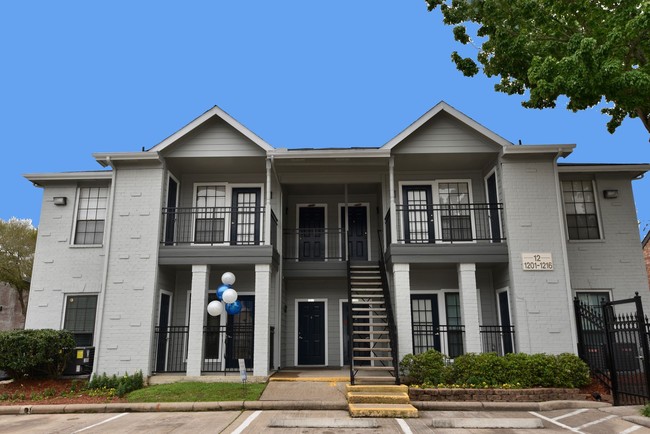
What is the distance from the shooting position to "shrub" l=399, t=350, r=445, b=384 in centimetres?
1078

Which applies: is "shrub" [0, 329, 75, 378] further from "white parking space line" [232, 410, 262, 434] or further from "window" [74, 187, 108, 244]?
"white parking space line" [232, 410, 262, 434]

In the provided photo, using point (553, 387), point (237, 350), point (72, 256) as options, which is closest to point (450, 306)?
point (553, 387)

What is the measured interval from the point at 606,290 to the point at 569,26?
7.65 meters

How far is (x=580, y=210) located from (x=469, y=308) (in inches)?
207

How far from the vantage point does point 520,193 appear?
41.4 feet

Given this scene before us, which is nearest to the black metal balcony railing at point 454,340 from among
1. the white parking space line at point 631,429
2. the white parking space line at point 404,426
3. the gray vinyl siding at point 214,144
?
the white parking space line at point 404,426

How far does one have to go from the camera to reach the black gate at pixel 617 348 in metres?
9.13

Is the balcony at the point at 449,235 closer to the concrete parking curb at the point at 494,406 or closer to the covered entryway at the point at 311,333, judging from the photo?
the covered entryway at the point at 311,333

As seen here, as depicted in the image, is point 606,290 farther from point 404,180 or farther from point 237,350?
point 237,350

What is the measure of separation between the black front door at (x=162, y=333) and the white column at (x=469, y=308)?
814 cm

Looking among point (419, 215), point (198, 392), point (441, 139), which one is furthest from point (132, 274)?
point (441, 139)

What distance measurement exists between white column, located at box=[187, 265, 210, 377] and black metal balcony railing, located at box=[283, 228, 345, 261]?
3.47m

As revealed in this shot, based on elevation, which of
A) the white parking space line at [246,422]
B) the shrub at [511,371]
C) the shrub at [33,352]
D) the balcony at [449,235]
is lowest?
the white parking space line at [246,422]

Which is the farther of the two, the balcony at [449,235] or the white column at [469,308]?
the balcony at [449,235]
